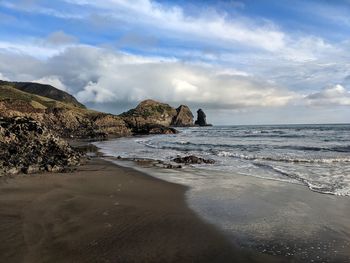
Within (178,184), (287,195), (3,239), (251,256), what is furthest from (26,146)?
(251,256)

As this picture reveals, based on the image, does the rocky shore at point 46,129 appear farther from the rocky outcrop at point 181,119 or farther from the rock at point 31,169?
the rocky outcrop at point 181,119

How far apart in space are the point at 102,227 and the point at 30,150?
469 inches

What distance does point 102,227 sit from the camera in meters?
8.84

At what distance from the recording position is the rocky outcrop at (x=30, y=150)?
16913 millimetres

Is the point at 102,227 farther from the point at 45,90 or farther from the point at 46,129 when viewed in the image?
the point at 45,90

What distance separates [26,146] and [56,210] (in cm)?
991

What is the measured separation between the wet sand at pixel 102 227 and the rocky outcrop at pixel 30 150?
2.50 m

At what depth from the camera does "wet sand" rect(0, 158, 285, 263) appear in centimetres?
710

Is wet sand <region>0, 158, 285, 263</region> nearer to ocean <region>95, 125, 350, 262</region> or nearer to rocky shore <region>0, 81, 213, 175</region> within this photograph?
ocean <region>95, 125, 350, 262</region>

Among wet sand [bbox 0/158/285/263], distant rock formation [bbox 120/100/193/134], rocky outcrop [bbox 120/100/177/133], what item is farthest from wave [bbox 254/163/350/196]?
rocky outcrop [bbox 120/100/177/133]

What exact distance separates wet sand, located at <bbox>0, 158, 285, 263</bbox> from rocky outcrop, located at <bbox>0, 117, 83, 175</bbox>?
98.5 inches

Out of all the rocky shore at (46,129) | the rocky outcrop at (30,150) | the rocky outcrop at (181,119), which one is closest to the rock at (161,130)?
the rocky shore at (46,129)

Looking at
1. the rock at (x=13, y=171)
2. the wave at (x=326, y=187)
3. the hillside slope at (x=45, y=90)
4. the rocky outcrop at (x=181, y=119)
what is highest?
the hillside slope at (x=45, y=90)

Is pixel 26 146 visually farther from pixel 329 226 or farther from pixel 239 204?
pixel 329 226
